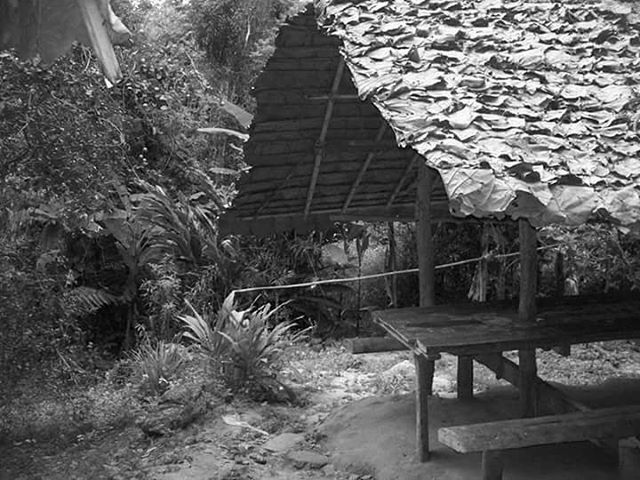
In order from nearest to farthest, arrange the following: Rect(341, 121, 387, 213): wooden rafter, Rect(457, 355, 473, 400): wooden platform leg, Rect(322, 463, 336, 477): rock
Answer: Rect(322, 463, 336, 477): rock
Rect(457, 355, 473, 400): wooden platform leg
Rect(341, 121, 387, 213): wooden rafter

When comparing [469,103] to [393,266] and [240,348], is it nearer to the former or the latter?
[240,348]

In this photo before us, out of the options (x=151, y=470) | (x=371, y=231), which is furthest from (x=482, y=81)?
(x=371, y=231)

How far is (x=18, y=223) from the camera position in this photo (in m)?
6.21

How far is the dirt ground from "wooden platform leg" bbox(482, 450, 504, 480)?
68cm

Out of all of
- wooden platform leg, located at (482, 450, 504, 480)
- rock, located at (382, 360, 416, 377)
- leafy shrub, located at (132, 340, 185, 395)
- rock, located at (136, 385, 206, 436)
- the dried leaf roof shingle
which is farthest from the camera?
rock, located at (382, 360, 416, 377)

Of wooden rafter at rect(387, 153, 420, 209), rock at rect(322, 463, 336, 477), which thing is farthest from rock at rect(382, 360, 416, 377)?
rock at rect(322, 463, 336, 477)

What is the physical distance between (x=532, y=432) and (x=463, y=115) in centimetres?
159

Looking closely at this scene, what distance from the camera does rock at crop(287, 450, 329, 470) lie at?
5.13 m

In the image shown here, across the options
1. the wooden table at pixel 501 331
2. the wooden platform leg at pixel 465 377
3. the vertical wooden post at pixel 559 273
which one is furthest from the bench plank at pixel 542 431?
the vertical wooden post at pixel 559 273

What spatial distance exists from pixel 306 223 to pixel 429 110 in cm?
301

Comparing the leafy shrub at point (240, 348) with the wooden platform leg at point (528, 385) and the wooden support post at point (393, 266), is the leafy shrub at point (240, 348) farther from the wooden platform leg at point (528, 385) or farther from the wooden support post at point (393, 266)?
the wooden support post at point (393, 266)

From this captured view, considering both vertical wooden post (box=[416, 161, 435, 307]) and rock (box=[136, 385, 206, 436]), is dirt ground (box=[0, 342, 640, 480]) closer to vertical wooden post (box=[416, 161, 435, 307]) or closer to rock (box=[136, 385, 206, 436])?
rock (box=[136, 385, 206, 436])

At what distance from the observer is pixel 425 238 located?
5539mm

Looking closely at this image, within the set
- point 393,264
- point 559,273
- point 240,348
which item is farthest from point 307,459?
point 559,273
